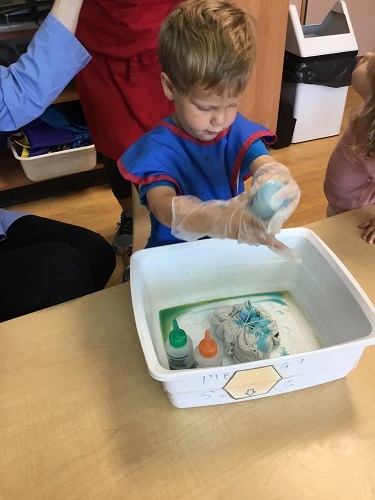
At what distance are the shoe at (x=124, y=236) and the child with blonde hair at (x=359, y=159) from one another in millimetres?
671

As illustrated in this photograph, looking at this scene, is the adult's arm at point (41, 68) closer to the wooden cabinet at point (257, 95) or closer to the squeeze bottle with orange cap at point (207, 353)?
the squeeze bottle with orange cap at point (207, 353)

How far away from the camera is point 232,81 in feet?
2.29

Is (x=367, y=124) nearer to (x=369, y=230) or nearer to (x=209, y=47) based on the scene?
(x=369, y=230)

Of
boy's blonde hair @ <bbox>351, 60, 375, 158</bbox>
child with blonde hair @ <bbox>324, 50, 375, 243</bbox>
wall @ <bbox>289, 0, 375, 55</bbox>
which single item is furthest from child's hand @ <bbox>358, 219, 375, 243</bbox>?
wall @ <bbox>289, 0, 375, 55</bbox>

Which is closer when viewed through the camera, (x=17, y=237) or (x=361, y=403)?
(x=361, y=403)

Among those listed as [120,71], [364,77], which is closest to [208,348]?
[364,77]

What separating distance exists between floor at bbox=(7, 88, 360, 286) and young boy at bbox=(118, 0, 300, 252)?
2.74ft

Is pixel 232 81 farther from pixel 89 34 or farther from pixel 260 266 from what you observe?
pixel 89 34

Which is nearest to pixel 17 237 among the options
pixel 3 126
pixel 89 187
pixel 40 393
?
pixel 3 126

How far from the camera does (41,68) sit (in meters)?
0.88

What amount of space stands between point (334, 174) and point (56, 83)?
0.78 meters

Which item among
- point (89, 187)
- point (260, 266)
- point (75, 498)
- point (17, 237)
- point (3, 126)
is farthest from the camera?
point (89, 187)

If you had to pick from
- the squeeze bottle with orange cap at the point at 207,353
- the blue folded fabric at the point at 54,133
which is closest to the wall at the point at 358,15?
the blue folded fabric at the point at 54,133

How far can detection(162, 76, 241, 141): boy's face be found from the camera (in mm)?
714
